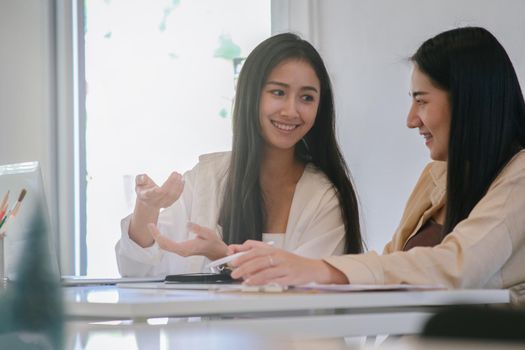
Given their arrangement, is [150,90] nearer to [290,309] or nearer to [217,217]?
[217,217]

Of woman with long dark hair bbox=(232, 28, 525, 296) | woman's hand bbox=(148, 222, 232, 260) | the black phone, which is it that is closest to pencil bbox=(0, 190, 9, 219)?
woman's hand bbox=(148, 222, 232, 260)

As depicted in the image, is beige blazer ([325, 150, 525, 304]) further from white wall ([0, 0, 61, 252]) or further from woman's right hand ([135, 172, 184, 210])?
white wall ([0, 0, 61, 252])

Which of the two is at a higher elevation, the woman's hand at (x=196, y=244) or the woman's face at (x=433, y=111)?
the woman's face at (x=433, y=111)

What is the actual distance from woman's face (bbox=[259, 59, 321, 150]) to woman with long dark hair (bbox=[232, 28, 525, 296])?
1.63 feet

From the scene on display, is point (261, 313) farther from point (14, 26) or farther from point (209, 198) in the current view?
point (14, 26)

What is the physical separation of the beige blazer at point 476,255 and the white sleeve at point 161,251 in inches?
37.0

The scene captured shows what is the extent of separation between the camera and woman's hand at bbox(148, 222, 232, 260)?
1.80 metres

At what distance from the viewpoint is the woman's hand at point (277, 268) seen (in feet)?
4.57

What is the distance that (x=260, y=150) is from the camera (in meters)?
2.67

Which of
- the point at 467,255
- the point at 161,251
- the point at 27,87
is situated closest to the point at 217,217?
the point at 161,251

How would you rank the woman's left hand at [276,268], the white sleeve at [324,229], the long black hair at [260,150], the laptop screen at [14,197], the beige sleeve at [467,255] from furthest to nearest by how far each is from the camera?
the long black hair at [260,150] → the white sleeve at [324,229] → the laptop screen at [14,197] → the beige sleeve at [467,255] → the woman's left hand at [276,268]

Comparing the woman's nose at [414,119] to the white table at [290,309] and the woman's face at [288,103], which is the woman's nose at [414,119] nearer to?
the woman's face at [288,103]

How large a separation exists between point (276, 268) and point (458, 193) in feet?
2.08

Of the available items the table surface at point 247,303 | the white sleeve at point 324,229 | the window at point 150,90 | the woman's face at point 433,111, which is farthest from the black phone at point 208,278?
the window at point 150,90
